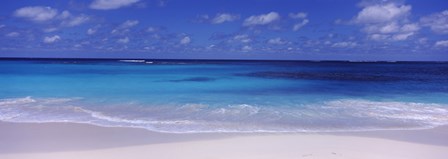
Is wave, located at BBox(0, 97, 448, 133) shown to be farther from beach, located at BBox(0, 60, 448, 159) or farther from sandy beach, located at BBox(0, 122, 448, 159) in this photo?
sandy beach, located at BBox(0, 122, 448, 159)

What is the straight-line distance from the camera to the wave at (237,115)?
273 inches

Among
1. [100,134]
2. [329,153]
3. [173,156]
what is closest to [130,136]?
[100,134]

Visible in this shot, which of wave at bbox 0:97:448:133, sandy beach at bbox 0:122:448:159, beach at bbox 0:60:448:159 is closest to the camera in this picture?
sandy beach at bbox 0:122:448:159

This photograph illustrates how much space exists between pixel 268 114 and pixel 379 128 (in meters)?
2.38

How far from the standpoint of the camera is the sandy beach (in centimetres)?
491

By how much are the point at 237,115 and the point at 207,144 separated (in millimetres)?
2664

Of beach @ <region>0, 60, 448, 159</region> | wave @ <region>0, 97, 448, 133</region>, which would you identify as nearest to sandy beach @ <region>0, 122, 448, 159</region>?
beach @ <region>0, 60, 448, 159</region>

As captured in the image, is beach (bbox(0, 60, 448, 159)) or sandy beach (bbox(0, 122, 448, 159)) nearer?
sandy beach (bbox(0, 122, 448, 159))

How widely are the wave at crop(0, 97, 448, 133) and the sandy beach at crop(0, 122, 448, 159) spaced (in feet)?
1.79

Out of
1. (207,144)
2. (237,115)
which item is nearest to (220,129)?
(207,144)

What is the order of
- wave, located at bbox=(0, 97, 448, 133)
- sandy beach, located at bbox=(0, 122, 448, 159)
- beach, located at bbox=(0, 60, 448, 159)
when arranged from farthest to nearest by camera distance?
wave, located at bbox=(0, 97, 448, 133)
beach, located at bbox=(0, 60, 448, 159)
sandy beach, located at bbox=(0, 122, 448, 159)

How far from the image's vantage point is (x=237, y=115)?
810cm

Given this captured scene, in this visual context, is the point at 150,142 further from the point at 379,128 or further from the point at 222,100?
the point at 222,100

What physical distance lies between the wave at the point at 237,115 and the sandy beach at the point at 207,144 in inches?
21.4
